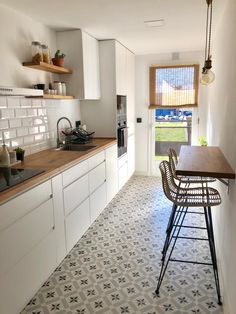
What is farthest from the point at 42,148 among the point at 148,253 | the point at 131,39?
the point at 131,39

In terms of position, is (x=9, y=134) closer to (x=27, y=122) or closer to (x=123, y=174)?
(x=27, y=122)

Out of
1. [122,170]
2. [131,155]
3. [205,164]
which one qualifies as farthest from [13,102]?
[131,155]

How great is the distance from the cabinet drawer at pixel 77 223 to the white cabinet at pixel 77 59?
1.44 m

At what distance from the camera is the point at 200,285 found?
2.19 metres

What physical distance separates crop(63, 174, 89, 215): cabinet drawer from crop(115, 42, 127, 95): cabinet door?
1729 millimetres

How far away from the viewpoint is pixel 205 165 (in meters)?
2.07

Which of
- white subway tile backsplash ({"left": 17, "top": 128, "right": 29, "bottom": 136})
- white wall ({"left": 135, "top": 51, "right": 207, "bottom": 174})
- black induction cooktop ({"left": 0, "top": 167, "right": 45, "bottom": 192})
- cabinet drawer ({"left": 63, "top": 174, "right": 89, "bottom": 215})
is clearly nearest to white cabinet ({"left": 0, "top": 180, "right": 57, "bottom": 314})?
black induction cooktop ({"left": 0, "top": 167, "right": 45, "bottom": 192})

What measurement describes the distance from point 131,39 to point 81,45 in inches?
34.8

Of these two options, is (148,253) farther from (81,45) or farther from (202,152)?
(81,45)

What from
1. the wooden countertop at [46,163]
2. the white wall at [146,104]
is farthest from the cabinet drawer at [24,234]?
the white wall at [146,104]

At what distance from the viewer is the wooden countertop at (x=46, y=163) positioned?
5.73 ft

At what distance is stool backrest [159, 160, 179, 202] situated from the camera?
7.14 ft

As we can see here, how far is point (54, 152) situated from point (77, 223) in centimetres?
85

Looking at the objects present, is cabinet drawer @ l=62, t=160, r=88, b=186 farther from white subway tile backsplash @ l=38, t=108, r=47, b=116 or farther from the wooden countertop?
white subway tile backsplash @ l=38, t=108, r=47, b=116
